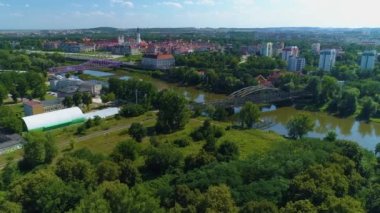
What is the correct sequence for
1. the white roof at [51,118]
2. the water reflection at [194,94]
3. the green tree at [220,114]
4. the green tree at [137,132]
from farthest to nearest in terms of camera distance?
the water reflection at [194,94] → the green tree at [220,114] → the white roof at [51,118] → the green tree at [137,132]

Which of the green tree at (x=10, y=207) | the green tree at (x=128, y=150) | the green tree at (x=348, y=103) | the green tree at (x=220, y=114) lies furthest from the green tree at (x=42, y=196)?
the green tree at (x=348, y=103)

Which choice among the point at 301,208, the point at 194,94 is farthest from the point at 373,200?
the point at 194,94

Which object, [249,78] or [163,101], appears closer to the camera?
[163,101]

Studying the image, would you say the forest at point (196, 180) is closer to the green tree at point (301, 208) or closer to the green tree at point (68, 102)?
the green tree at point (301, 208)

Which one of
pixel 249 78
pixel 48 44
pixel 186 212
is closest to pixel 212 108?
pixel 249 78

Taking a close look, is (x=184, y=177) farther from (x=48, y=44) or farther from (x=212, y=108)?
(x=48, y=44)

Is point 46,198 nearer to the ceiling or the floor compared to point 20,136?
nearer to the ceiling

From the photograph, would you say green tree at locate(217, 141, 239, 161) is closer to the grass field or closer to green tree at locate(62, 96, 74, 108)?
the grass field
